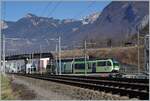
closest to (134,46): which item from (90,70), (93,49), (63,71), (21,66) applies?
(93,49)

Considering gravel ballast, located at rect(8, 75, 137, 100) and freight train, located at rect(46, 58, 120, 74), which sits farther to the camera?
freight train, located at rect(46, 58, 120, 74)

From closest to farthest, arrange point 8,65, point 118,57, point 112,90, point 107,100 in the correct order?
point 107,100 < point 112,90 < point 118,57 < point 8,65

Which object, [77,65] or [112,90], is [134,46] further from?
[112,90]

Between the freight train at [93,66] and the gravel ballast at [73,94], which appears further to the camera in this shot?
the freight train at [93,66]

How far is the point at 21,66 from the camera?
593 ft

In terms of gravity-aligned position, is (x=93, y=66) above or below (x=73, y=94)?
above

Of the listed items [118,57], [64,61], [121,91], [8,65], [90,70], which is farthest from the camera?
[8,65]

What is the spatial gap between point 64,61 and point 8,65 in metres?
79.0

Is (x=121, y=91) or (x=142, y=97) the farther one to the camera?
(x=121, y=91)

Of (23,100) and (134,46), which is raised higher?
(134,46)

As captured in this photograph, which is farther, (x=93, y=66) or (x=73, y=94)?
(x=93, y=66)

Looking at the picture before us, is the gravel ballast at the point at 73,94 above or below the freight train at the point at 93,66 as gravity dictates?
below

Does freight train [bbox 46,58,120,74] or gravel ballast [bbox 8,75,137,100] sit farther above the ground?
freight train [bbox 46,58,120,74]

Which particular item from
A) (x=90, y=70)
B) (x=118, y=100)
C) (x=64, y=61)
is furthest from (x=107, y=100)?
(x=64, y=61)
